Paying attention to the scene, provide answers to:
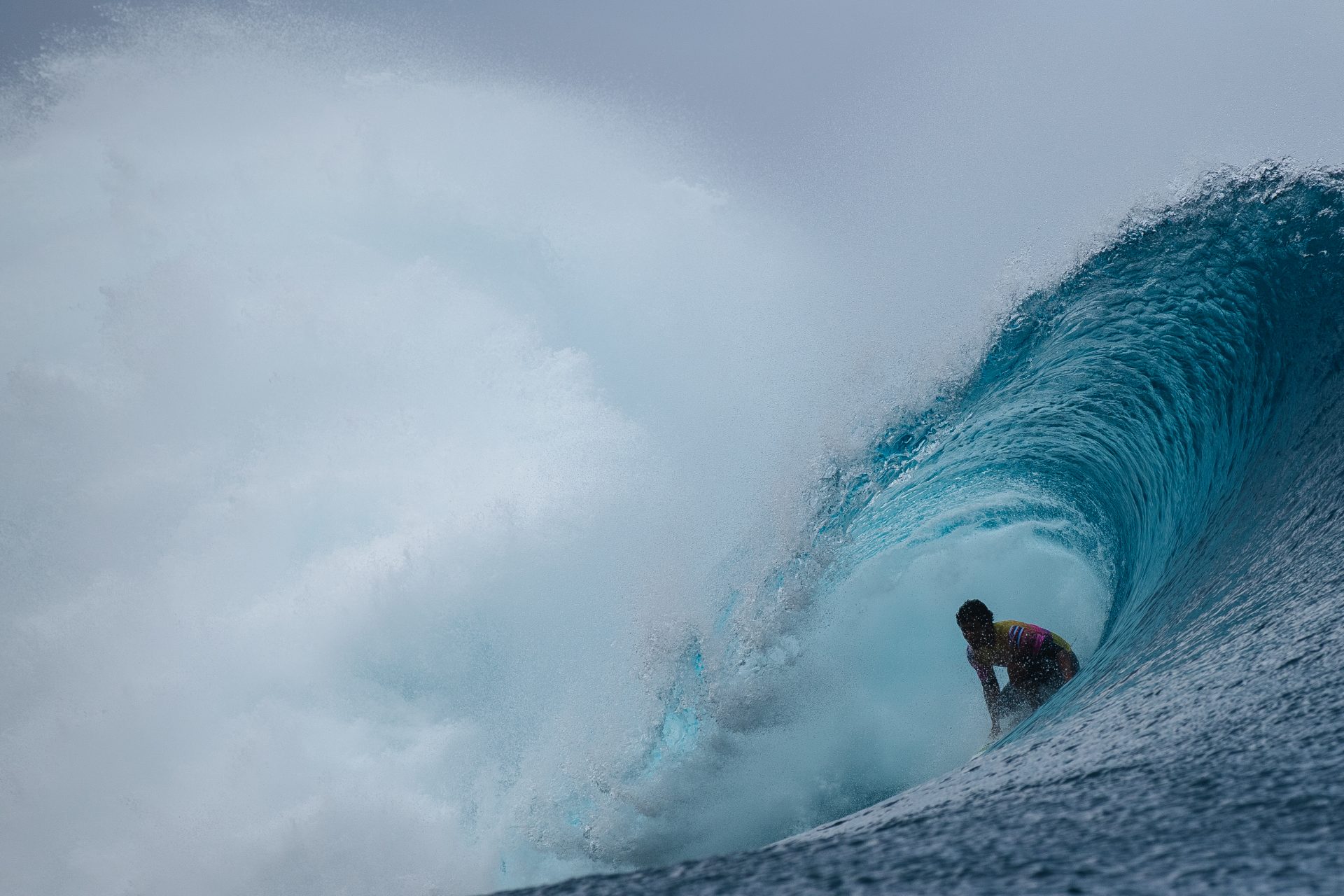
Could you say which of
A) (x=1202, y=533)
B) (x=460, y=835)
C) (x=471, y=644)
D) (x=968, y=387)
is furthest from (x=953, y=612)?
(x=471, y=644)

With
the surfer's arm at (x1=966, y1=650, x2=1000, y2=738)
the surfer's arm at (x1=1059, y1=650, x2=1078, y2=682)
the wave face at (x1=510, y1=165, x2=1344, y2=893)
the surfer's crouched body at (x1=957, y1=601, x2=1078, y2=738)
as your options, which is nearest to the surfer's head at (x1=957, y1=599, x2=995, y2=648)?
the surfer's crouched body at (x1=957, y1=601, x2=1078, y2=738)

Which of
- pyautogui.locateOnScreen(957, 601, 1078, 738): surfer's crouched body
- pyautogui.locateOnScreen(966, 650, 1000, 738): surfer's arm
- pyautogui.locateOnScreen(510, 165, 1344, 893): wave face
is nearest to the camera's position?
pyautogui.locateOnScreen(510, 165, 1344, 893): wave face

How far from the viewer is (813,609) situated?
6.00 m

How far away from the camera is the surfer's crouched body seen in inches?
163

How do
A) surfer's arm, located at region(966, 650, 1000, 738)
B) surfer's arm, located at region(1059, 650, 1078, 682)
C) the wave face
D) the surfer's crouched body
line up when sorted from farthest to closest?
surfer's arm, located at region(966, 650, 1000, 738) < the surfer's crouched body < surfer's arm, located at region(1059, 650, 1078, 682) < the wave face

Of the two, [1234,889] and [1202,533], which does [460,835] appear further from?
[1234,889]

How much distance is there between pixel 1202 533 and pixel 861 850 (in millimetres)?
3600

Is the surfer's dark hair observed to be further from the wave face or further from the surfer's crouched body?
the wave face

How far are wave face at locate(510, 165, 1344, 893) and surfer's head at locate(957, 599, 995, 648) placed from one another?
0.50 m

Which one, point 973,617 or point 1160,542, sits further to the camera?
point 1160,542

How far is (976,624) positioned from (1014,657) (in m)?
0.28

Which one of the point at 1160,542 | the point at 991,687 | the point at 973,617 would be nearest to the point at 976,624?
the point at 973,617

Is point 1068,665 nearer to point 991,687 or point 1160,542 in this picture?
point 991,687

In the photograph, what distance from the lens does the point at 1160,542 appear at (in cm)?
459
